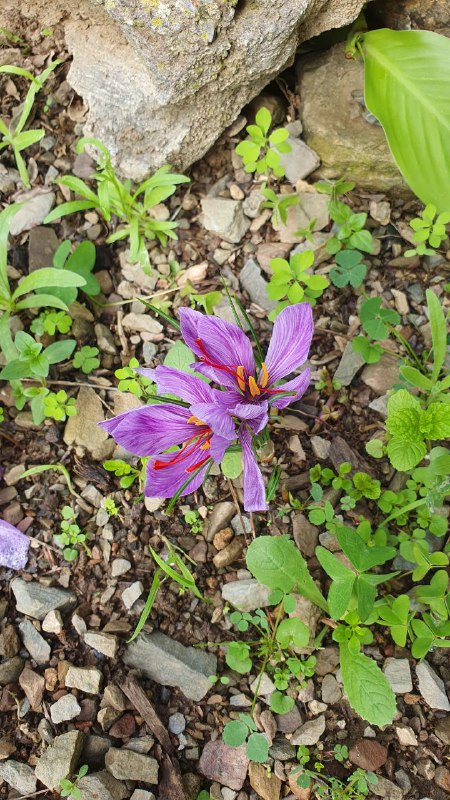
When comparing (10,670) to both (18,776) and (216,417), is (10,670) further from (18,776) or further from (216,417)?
(216,417)

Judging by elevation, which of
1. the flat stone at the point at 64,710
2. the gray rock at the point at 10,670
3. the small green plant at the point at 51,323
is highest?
the small green plant at the point at 51,323

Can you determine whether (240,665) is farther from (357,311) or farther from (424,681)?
(357,311)

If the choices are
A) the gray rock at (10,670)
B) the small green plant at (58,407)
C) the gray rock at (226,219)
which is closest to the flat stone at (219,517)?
the small green plant at (58,407)

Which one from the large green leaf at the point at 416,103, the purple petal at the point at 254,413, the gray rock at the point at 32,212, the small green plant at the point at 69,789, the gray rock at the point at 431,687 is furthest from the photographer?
the gray rock at the point at 32,212

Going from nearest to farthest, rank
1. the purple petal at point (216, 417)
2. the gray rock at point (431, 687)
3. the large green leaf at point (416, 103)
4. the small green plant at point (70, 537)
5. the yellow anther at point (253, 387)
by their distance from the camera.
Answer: the purple petal at point (216, 417) < the yellow anther at point (253, 387) < the gray rock at point (431, 687) < the small green plant at point (70, 537) < the large green leaf at point (416, 103)

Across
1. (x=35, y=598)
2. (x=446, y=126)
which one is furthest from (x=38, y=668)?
(x=446, y=126)

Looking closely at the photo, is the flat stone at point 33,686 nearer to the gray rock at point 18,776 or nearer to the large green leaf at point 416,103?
the gray rock at point 18,776
